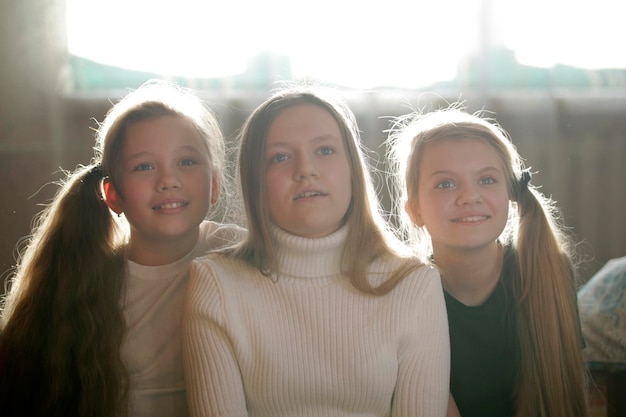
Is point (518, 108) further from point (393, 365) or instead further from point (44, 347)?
point (44, 347)

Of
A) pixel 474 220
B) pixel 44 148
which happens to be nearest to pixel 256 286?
pixel 474 220

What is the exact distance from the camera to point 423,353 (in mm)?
1146

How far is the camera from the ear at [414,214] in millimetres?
1335

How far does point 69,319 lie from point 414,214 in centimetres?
67

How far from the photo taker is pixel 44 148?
6.18 ft

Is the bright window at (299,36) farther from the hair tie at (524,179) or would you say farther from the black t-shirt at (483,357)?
the black t-shirt at (483,357)

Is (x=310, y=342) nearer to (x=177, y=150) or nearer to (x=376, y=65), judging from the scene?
(x=177, y=150)

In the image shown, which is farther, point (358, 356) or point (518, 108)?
point (518, 108)

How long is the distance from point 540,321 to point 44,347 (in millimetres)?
891

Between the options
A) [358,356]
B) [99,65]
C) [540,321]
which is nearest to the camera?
[358,356]

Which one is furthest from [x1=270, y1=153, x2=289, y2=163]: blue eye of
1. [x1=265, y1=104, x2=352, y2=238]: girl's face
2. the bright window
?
Answer: the bright window

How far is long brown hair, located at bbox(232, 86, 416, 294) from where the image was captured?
1.17 metres

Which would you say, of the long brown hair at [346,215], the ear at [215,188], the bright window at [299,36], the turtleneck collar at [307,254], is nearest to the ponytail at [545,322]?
the long brown hair at [346,215]

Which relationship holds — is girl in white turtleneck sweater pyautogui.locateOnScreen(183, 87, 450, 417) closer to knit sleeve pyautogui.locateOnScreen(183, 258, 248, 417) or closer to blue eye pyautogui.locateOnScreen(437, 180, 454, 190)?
knit sleeve pyautogui.locateOnScreen(183, 258, 248, 417)
